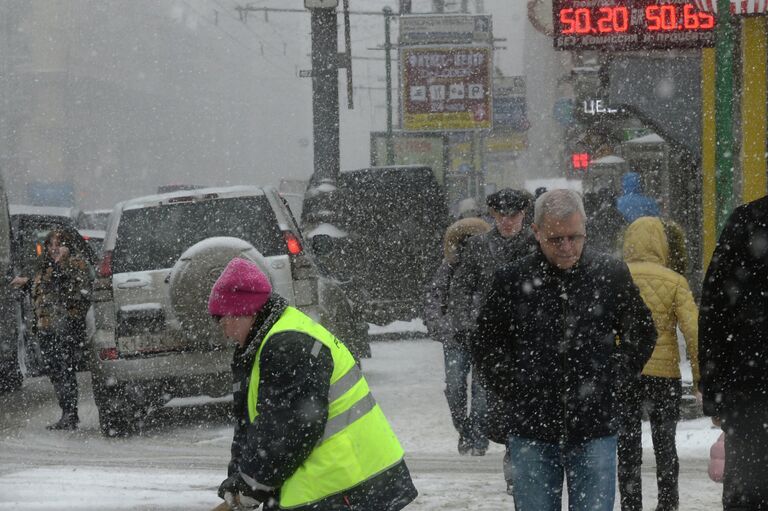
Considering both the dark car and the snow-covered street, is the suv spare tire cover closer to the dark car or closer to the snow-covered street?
the snow-covered street

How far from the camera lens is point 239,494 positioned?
3.85 m

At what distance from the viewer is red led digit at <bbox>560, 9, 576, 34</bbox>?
15477 mm

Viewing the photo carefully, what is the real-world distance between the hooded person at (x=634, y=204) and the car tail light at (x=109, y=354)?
4.31 m

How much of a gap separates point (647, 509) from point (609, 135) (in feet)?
83.4

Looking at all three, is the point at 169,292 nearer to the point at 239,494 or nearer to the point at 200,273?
the point at 200,273

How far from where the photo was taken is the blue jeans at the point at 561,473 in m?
4.68

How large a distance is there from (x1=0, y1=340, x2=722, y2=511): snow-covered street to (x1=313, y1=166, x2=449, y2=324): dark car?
5172 millimetres

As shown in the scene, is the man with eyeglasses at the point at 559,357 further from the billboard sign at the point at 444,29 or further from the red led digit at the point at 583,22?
the billboard sign at the point at 444,29

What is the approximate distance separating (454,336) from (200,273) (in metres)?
2.08

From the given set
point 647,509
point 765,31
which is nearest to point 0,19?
point 765,31

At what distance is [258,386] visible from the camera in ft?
12.6

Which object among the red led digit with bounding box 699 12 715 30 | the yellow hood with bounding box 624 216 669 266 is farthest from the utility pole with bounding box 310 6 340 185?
the yellow hood with bounding box 624 216 669 266

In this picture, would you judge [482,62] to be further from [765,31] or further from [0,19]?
[0,19]

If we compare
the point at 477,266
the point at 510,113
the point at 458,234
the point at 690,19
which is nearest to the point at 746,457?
the point at 477,266
